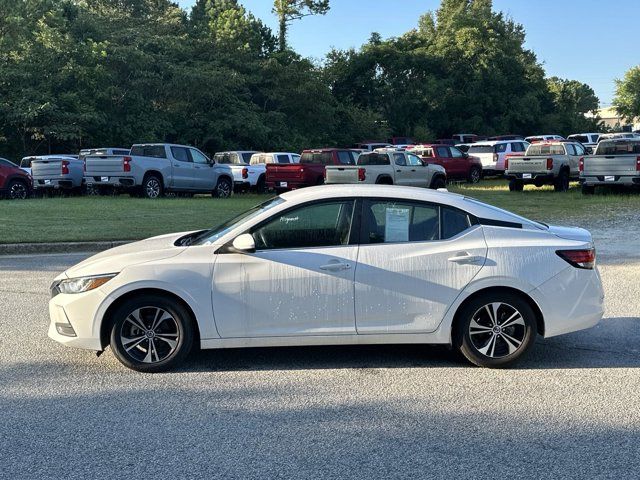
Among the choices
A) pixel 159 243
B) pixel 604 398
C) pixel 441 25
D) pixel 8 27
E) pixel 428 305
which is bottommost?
pixel 604 398

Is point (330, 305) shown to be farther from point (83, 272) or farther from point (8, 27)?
point (8, 27)

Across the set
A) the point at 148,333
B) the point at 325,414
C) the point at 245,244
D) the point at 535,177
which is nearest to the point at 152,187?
the point at 535,177

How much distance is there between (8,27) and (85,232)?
2897cm

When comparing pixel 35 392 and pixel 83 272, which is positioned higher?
pixel 83 272

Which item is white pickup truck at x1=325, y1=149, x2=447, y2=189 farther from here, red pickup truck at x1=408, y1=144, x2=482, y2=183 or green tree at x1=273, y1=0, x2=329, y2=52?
green tree at x1=273, y1=0, x2=329, y2=52

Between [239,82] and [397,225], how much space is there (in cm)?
3567

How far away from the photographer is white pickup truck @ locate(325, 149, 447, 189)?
2367 centimetres

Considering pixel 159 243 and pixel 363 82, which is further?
pixel 363 82

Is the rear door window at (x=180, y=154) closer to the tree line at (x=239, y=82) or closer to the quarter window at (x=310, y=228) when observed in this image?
the tree line at (x=239, y=82)

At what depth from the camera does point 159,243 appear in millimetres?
6449

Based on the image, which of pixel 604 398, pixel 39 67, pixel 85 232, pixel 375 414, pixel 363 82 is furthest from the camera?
pixel 363 82

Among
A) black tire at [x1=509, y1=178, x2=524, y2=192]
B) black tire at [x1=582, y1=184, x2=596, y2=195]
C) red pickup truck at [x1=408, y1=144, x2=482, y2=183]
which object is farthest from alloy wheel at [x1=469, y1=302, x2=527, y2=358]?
red pickup truck at [x1=408, y1=144, x2=482, y2=183]

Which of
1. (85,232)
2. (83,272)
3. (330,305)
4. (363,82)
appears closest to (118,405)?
(83,272)

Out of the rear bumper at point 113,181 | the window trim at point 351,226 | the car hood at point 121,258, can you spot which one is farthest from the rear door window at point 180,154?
the window trim at point 351,226
